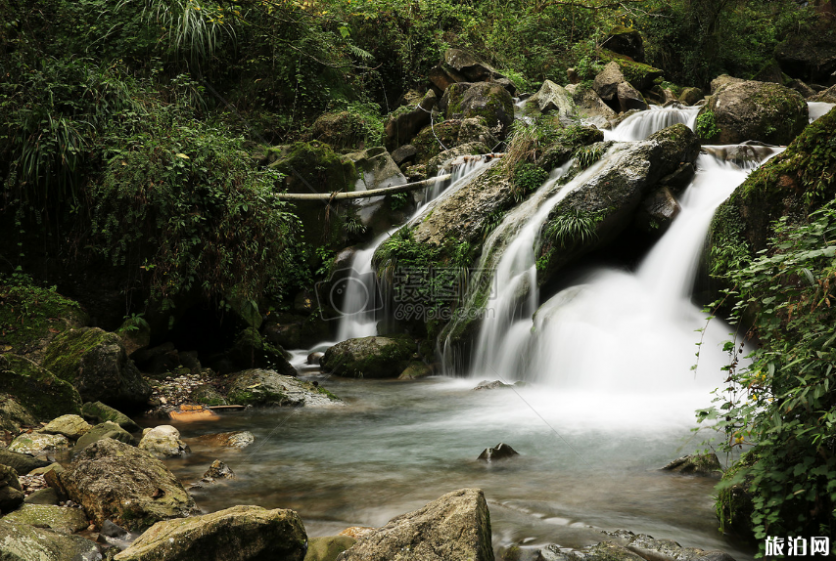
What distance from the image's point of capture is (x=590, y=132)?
1030 cm

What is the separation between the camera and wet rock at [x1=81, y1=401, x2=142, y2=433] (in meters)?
4.95

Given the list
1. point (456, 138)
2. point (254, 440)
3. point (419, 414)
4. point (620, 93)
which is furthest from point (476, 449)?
point (620, 93)

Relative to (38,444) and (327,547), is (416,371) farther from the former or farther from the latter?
(327,547)

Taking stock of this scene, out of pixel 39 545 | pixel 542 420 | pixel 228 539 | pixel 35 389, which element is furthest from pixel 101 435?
pixel 542 420

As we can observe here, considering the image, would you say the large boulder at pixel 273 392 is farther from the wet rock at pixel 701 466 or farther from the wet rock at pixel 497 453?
the wet rock at pixel 701 466

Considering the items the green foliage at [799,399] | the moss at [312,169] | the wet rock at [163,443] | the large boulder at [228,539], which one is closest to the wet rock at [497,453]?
the large boulder at [228,539]

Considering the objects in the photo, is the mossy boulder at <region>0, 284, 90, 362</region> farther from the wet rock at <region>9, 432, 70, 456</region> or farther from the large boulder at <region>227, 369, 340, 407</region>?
the large boulder at <region>227, 369, 340, 407</region>

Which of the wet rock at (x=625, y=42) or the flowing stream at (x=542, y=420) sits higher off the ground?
the wet rock at (x=625, y=42)

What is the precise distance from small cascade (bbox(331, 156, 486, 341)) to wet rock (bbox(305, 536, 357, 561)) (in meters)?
7.19

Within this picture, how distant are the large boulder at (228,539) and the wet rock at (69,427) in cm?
216

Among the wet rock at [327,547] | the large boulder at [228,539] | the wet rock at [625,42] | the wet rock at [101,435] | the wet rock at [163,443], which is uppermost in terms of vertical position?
the wet rock at [625,42]

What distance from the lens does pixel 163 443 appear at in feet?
15.3

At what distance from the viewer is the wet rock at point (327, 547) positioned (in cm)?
281

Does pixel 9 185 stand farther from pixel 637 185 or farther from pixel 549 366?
pixel 637 185
